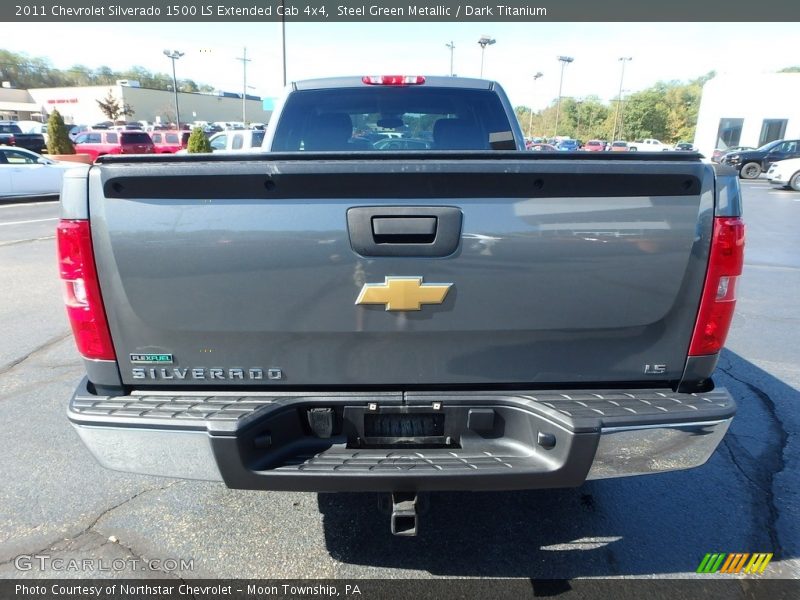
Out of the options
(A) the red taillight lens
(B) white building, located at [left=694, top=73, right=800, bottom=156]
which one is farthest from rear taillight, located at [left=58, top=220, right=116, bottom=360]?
(B) white building, located at [left=694, top=73, right=800, bottom=156]

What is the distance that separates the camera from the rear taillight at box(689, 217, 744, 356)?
1.90m

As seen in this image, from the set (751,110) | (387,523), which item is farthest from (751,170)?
(387,523)

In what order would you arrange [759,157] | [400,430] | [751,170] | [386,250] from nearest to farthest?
[386,250] < [400,430] < [759,157] < [751,170]

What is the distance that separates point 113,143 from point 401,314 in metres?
32.3

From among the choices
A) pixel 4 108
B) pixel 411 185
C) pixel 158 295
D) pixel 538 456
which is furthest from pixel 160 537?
pixel 4 108

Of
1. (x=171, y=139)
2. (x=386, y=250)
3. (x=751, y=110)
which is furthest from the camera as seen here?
(x=751, y=110)

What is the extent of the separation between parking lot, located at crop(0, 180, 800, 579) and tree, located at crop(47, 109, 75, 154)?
76.2ft

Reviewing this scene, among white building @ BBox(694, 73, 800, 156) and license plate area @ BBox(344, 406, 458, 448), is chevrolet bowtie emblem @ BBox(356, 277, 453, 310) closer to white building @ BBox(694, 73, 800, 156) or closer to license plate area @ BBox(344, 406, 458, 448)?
license plate area @ BBox(344, 406, 458, 448)

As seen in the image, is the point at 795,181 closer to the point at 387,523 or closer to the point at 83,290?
the point at 387,523

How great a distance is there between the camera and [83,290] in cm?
191

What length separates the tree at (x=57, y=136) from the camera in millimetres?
22239

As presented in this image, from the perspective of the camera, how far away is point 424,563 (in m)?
2.44

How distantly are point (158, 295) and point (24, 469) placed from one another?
80.7 inches

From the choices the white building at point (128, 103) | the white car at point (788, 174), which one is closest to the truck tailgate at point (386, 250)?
the white car at point (788, 174)
